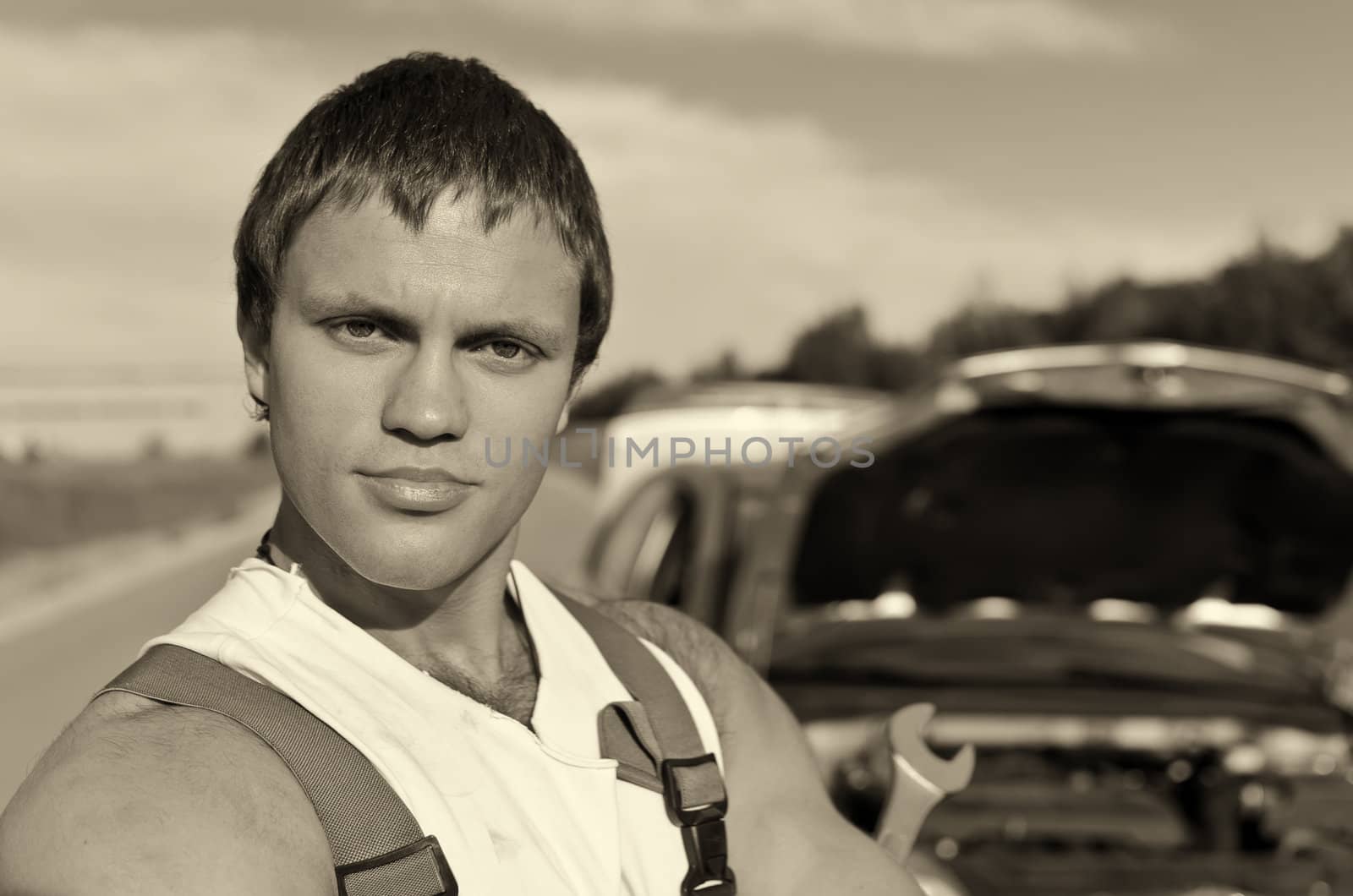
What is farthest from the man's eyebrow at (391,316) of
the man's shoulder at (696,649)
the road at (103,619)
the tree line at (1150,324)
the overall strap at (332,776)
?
the tree line at (1150,324)

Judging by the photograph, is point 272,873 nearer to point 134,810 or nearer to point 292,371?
point 134,810

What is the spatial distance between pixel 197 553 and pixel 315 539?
741 inches

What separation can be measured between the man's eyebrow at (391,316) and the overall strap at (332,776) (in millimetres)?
408

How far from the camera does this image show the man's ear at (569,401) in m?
1.69

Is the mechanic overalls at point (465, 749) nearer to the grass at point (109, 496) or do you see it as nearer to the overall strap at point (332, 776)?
the overall strap at point (332, 776)

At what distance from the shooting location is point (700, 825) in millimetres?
1632

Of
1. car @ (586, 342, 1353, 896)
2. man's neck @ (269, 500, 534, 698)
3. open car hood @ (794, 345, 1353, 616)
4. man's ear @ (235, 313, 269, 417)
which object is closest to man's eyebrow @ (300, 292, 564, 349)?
man's ear @ (235, 313, 269, 417)

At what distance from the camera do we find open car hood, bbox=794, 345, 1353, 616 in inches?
133

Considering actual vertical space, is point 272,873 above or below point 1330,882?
above

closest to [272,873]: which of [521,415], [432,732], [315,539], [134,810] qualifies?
[134,810]

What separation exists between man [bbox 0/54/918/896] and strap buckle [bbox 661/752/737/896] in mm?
23

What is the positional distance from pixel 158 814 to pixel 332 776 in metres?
0.16

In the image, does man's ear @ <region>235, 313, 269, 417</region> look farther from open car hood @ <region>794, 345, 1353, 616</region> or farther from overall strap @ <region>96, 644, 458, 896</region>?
open car hood @ <region>794, 345, 1353, 616</region>

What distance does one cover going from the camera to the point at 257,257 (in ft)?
5.21
